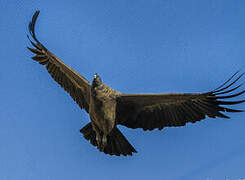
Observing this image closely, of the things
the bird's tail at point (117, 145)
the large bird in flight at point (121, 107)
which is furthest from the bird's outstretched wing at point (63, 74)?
the bird's tail at point (117, 145)

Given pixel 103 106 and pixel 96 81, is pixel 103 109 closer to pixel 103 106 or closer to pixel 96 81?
pixel 103 106

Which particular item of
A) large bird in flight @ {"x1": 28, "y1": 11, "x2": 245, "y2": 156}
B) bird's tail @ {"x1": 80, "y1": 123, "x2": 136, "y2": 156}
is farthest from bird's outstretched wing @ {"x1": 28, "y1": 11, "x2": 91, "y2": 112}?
bird's tail @ {"x1": 80, "y1": 123, "x2": 136, "y2": 156}

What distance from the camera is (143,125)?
349 inches

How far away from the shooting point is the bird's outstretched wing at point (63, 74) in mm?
9016

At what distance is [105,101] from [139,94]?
30.2 inches

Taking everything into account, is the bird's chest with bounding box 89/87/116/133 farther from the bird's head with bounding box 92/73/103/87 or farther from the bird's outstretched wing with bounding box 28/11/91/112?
the bird's outstretched wing with bounding box 28/11/91/112

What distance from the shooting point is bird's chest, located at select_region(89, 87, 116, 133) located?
26.8ft

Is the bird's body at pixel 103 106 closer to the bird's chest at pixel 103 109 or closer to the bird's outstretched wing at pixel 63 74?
the bird's chest at pixel 103 109

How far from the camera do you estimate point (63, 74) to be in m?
9.40

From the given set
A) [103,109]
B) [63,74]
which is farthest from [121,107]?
[63,74]

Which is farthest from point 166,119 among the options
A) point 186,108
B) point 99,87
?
point 99,87

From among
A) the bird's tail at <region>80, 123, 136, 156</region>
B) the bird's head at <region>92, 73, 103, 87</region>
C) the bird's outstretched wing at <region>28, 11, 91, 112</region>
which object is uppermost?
the bird's outstretched wing at <region>28, 11, 91, 112</region>

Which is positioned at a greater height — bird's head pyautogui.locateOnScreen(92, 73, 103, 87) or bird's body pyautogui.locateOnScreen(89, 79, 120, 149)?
bird's head pyautogui.locateOnScreen(92, 73, 103, 87)

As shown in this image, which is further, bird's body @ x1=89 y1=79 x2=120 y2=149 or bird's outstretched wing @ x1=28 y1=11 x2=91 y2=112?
bird's outstretched wing @ x1=28 y1=11 x2=91 y2=112
